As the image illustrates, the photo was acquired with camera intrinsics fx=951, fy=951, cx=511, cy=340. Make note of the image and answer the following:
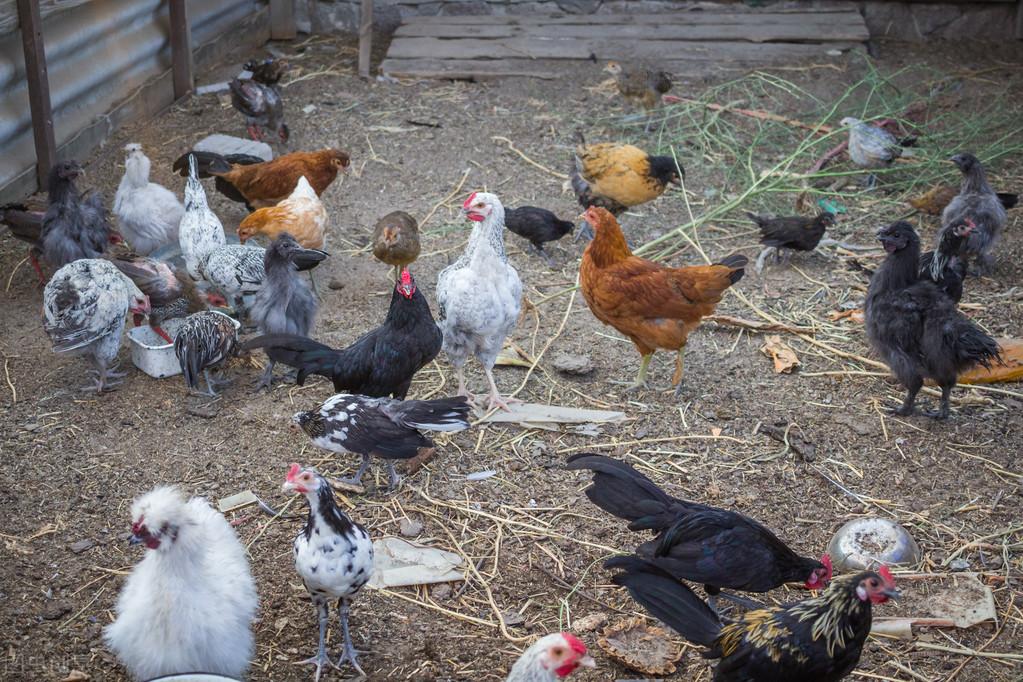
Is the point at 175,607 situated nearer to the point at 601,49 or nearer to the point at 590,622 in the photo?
the point at 590,622

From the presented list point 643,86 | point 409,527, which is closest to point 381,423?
point 409,527

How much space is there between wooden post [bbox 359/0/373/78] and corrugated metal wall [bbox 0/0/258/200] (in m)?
1.74

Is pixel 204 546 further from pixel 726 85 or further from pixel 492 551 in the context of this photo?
pixel 726 85

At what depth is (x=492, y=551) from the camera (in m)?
4.43

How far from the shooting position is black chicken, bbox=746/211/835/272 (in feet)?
22.5

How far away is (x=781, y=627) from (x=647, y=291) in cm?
243

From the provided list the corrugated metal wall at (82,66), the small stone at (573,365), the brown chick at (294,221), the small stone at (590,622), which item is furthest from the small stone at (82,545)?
the corrugated metal wall at (82,66)

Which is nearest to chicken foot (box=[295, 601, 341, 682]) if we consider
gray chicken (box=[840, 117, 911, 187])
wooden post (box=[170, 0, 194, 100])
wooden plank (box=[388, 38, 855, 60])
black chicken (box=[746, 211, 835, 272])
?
black chicken (box=[746, 211, 835, 272])

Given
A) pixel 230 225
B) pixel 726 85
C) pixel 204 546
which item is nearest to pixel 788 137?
pixel 726 85

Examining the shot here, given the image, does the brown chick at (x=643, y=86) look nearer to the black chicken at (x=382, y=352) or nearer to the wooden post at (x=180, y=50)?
the wooden post at (x=180, y=50)

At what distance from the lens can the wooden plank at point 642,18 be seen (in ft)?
37.1

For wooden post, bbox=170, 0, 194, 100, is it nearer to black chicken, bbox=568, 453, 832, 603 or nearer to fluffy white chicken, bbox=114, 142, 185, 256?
fluffy white chicken, bbox=114, 142, 185, 256

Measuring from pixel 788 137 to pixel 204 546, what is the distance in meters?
7.13

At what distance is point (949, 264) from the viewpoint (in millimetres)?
5805
